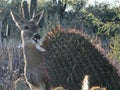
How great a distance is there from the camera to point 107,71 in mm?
5984

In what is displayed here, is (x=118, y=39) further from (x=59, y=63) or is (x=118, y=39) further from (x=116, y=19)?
(x=59, y=63)

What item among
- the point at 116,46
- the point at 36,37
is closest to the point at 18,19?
the point at 36,37

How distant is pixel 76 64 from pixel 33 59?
1.03m

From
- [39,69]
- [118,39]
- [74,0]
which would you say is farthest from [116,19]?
[74,0]

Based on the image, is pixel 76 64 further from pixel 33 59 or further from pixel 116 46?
pixel 116 46

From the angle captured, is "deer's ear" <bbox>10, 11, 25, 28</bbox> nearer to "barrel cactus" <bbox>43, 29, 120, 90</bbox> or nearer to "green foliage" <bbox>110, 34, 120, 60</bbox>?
"barrel cactus" <bbox>43, 29, 120, 90</bbox>

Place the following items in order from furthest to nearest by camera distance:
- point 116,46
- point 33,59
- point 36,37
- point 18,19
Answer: point 116,46 < point 18,19 < point 33,59 < point 36,37

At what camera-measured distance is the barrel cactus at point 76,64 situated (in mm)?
5871

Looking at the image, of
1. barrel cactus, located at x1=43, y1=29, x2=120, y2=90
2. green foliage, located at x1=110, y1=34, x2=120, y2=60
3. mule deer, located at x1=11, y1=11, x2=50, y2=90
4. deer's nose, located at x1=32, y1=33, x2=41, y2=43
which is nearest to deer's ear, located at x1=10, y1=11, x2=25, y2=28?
mule deer, located at x1=11, y1=11, x2=50, y2=90

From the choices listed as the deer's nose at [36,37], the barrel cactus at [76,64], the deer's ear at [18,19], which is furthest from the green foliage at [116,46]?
the barrel cactus at [76,64]

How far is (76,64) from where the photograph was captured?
594 cm

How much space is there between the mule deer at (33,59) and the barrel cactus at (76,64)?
25 centimetres

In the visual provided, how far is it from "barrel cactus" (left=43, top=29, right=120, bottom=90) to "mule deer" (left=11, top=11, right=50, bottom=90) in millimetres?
246

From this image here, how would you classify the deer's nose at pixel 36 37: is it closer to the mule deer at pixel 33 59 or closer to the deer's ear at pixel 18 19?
the mule deer at pixel 33 59
